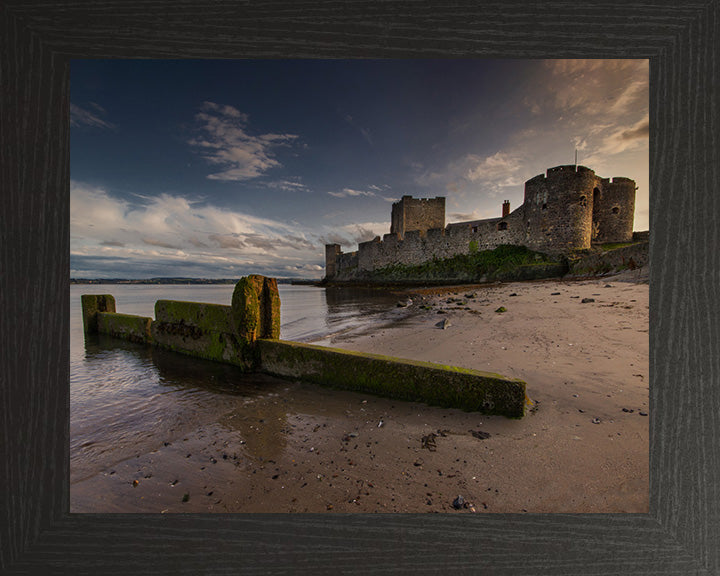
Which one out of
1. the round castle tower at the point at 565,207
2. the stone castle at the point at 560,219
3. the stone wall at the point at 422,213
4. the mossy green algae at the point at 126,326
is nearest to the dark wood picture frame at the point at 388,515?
the mossy green algae at the point at 126,326

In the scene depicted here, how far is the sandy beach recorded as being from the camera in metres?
1.48

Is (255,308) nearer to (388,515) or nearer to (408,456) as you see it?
(408,456)

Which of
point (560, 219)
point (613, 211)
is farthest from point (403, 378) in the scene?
point (613, 211)

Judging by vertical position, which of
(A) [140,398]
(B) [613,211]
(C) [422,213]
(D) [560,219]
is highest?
(C) [422,213]

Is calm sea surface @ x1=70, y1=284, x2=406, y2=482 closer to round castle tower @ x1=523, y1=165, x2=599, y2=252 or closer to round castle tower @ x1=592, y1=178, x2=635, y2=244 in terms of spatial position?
round castle tower @ x1=523, y1=165, x2=599, y2=252

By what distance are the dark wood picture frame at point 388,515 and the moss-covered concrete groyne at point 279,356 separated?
1.32m

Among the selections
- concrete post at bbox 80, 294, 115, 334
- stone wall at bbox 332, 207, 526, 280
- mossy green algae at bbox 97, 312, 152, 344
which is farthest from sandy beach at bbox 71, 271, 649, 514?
stone wall at bbox 332, 207, 526, 280

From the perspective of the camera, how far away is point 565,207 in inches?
741

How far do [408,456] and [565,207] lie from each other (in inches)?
915

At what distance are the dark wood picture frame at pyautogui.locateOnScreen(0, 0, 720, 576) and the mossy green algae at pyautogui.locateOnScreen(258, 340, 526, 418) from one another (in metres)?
1.30

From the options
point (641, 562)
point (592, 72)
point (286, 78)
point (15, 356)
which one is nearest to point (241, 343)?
point (15, 356)

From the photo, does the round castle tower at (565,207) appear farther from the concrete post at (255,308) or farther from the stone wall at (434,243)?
the concrete post at (255,308)

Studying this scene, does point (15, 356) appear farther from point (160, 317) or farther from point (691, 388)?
point (160, 317)

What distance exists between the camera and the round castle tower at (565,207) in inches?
729
